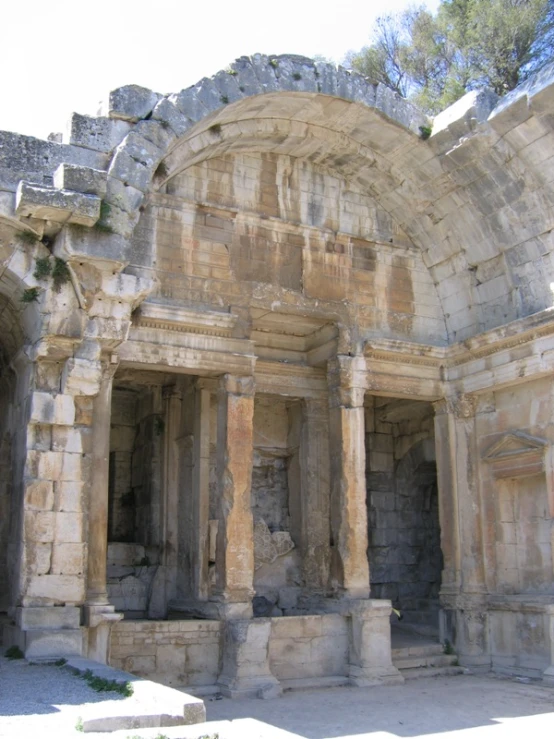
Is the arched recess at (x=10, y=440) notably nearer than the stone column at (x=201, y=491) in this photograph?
Yes

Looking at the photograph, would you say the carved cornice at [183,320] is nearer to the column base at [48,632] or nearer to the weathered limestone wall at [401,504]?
the column base at [48,632]

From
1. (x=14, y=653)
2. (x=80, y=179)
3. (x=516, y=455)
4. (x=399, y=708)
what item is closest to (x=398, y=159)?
(x=516, y=455)

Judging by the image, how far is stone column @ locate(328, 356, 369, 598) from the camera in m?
11.3

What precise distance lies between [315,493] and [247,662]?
337 centimetres

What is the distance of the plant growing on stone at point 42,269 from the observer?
874 centimetres

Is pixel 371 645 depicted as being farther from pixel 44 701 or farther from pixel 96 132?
pixel 96 132

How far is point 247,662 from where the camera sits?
983 cm

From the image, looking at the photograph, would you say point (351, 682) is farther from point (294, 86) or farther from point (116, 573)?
point (294, 86)

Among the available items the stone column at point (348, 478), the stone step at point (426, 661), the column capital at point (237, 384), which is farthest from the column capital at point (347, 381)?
the stone step at point (426, 661)

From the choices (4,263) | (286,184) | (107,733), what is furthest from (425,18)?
(107,733)

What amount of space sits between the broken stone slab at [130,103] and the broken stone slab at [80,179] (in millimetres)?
945

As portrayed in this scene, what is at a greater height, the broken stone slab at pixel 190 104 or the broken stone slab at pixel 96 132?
the broken stone slab at pixel 190 104

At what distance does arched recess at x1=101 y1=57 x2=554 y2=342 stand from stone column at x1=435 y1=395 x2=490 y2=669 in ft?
4.54

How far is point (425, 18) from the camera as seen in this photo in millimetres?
16406
